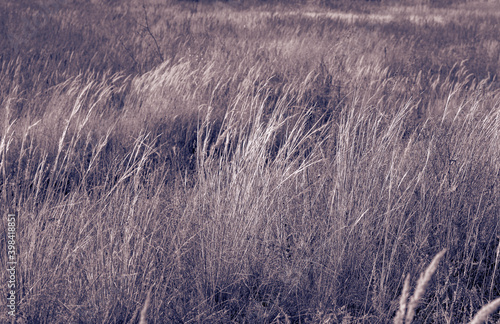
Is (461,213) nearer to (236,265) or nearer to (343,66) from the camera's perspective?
(236,265)

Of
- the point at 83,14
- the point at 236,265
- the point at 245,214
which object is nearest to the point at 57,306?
the point at 236,265

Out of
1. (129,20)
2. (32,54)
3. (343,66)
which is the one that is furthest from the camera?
(129,20)

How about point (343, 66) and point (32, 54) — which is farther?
point (32, 54)

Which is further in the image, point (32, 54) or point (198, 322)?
point (32, 54)

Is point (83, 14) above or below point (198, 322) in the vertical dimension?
above

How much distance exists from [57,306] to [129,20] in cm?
1017

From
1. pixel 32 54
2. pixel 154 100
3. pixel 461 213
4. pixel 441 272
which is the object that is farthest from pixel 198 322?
pixel 32 54

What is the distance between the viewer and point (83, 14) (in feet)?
36.9

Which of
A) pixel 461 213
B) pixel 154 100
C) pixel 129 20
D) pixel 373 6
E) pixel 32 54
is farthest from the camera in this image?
pixel 373 6

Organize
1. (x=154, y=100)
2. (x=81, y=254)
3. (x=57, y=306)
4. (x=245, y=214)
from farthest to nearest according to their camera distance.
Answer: (x=154, y=100), (x=245, y=214), (x=81, y=254), (x=57, y=306)

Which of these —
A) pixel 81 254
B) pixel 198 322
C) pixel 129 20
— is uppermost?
pixel 129 20

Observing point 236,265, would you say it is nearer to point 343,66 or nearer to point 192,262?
point 192,262

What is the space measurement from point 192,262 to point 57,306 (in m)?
0.55

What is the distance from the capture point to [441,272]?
192 cm
